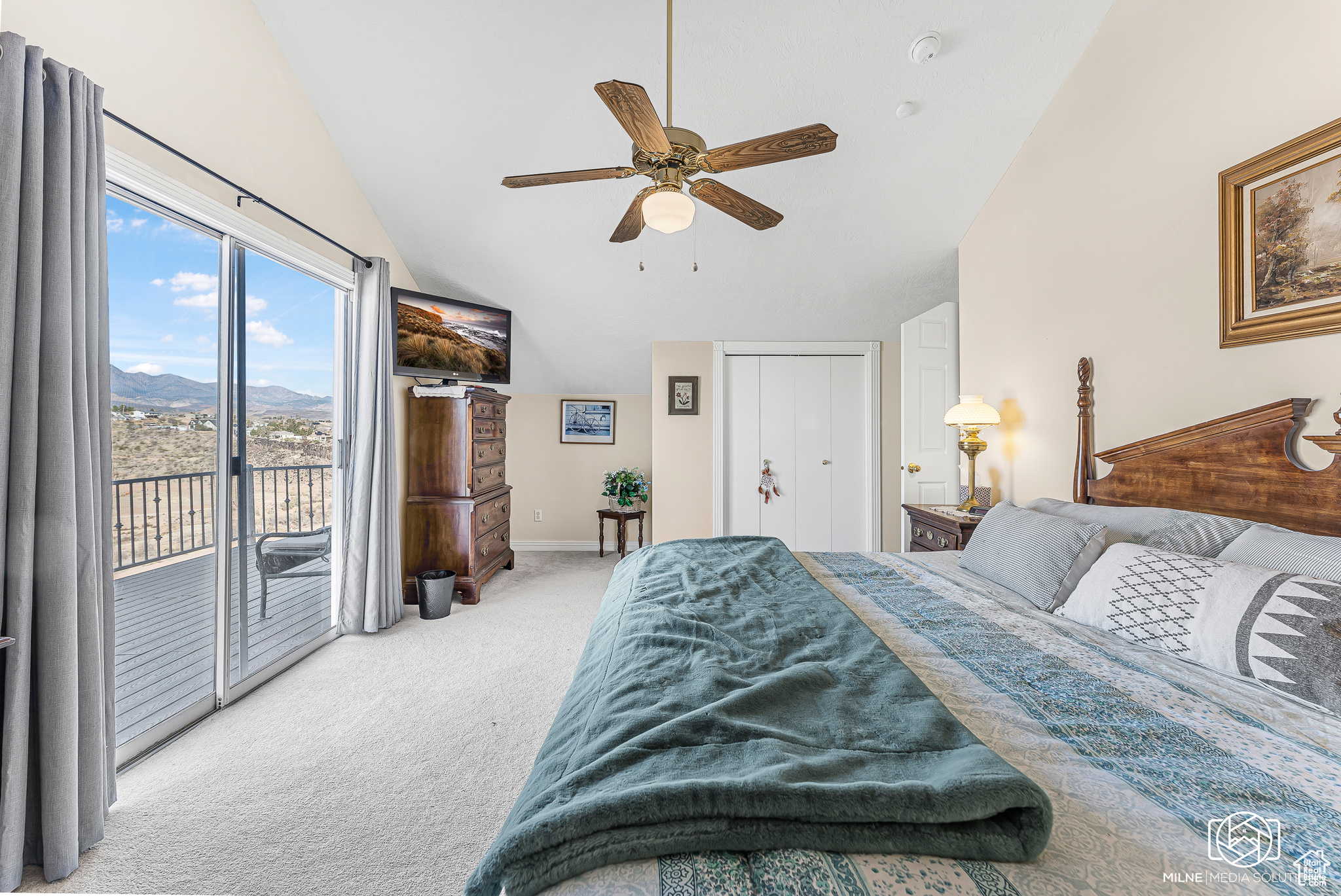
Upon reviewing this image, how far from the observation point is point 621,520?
500 cm

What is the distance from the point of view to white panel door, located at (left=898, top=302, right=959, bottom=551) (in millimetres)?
3916

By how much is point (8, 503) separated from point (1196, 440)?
11.7 feet

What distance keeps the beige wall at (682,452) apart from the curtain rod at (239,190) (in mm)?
2381

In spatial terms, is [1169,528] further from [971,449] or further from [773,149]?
[773,149]

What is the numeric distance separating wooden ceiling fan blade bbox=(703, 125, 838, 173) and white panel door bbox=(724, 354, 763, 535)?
300 cm

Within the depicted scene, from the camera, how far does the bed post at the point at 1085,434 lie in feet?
7.92

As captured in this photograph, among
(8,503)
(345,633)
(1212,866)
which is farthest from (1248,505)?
(345,633)

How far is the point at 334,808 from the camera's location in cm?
170

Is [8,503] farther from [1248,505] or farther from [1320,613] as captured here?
[1248,505]

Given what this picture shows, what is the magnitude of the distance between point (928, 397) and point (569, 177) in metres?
3.07

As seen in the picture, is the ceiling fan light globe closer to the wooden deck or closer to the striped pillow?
the striped pillow

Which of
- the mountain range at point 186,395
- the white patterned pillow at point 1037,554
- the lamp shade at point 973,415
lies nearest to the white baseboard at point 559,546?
the mountain range at point 186,395

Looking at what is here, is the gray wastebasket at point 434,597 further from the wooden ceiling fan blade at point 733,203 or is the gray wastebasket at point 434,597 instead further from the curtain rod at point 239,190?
the wooden ceiling fan blade at point 733,203

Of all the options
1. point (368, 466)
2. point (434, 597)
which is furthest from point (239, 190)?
point (434, 597)
